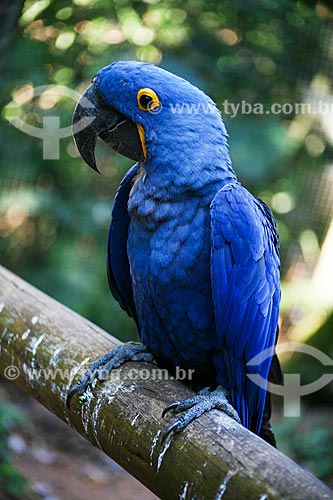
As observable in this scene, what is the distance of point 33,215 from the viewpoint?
272 cm

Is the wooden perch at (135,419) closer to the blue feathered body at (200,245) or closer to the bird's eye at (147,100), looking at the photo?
the blue feathered body at (200,245)

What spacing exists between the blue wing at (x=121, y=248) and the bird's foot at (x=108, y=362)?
0.65ft

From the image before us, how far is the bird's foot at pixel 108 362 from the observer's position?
1.33 metres

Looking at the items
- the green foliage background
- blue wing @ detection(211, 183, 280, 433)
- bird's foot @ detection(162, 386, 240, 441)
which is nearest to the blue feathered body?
blue wing @ detection(211, 183, 280, 433)

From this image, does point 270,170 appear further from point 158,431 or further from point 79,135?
point 158,431

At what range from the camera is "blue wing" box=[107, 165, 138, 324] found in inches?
59.9

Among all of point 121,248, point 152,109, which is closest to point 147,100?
point 152,109

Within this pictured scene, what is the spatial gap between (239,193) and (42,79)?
52.5 inches

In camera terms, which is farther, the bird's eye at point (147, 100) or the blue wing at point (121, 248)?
the blue wing at point (121, 248)

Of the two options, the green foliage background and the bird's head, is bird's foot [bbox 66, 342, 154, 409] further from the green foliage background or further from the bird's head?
the green foliage background

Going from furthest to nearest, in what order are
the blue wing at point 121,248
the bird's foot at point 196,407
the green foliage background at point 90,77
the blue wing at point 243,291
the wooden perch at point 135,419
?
the green foliage background at point 90,77 < the blue wing at point 121,248 < the blue wing at point 243,291 < the bird's foot at point 196,407 < the wooden perch at point 135,419

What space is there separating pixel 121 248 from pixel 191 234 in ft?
1.00

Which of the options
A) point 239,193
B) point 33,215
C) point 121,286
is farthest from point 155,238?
point 33,215

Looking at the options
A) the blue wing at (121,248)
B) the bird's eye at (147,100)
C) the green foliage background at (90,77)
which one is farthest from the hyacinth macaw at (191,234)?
the green foliage background at (90,77)
